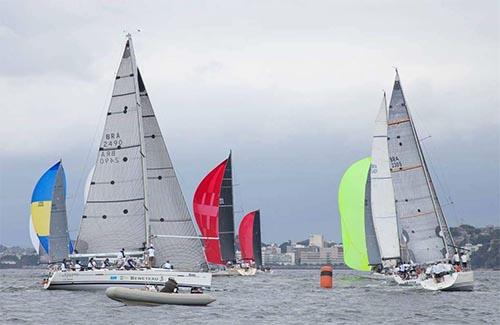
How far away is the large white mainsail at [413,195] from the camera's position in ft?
186

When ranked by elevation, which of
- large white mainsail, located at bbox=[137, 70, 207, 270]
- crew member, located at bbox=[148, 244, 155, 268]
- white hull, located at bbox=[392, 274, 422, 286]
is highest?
large white mainsail, located at bbox=[137, 70, 207, 270]

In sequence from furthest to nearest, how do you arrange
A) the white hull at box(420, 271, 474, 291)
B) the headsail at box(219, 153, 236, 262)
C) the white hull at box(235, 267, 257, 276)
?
the white hull at box(235, 267, 257, 276), the headsail at box(219, 153, 236, 262), the white hull at box(420, 271, 474, 291)

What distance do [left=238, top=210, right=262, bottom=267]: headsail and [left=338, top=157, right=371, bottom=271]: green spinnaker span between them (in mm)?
23281

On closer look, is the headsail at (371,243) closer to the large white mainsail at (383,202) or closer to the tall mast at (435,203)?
the large white mainsail at (383,202)

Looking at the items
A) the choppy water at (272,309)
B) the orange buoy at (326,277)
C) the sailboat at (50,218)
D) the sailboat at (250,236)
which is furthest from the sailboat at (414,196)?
the sailboat at (250,236)

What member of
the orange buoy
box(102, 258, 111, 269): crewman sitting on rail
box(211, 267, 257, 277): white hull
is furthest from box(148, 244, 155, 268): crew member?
box(211, 267, 257, 277): white hull

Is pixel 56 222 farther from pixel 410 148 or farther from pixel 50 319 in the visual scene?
pixel 50 319

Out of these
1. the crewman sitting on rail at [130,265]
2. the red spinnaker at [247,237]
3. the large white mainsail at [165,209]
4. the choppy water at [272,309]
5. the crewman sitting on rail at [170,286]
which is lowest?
the choppy water at [272,309]

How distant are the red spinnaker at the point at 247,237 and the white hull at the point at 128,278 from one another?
2037 inches

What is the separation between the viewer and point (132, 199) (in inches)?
1864

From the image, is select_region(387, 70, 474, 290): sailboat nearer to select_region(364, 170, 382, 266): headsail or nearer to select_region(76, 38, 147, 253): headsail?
select_region(76, 38, 147, 253): headsail

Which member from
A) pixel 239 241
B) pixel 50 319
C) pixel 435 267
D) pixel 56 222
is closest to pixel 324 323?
pixel 50 319

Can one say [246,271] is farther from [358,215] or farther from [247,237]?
[358,215]

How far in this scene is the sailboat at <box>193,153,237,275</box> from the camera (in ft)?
269
